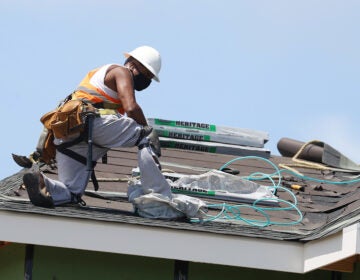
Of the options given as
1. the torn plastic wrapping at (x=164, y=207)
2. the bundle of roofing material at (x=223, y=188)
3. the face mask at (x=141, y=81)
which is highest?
the face mask at (x=141, y=81)

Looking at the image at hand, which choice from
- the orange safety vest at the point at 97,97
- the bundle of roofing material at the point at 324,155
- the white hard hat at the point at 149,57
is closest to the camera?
the orange safety vest at the point at 97,97

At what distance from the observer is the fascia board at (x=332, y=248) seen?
781 cm

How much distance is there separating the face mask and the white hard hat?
0.09 m

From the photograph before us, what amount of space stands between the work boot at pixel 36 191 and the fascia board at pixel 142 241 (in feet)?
1.25

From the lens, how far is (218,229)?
8.66 m

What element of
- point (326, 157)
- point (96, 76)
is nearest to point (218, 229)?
point (96, 76)

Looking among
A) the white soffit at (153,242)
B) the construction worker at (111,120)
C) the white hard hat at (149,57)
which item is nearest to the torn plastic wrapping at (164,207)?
the construction worker at (111,120)

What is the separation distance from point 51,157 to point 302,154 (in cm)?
440

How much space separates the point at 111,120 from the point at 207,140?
412cm

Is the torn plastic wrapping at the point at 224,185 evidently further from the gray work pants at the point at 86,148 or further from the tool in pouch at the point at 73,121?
the tool in pouch at the point at 73,121

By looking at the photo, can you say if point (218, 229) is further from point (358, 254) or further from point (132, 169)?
point (132, 169)

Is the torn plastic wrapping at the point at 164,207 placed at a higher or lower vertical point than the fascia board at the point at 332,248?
higher

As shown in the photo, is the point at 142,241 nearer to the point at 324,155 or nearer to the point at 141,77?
the point at 141,77

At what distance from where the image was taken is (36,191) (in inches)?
347
